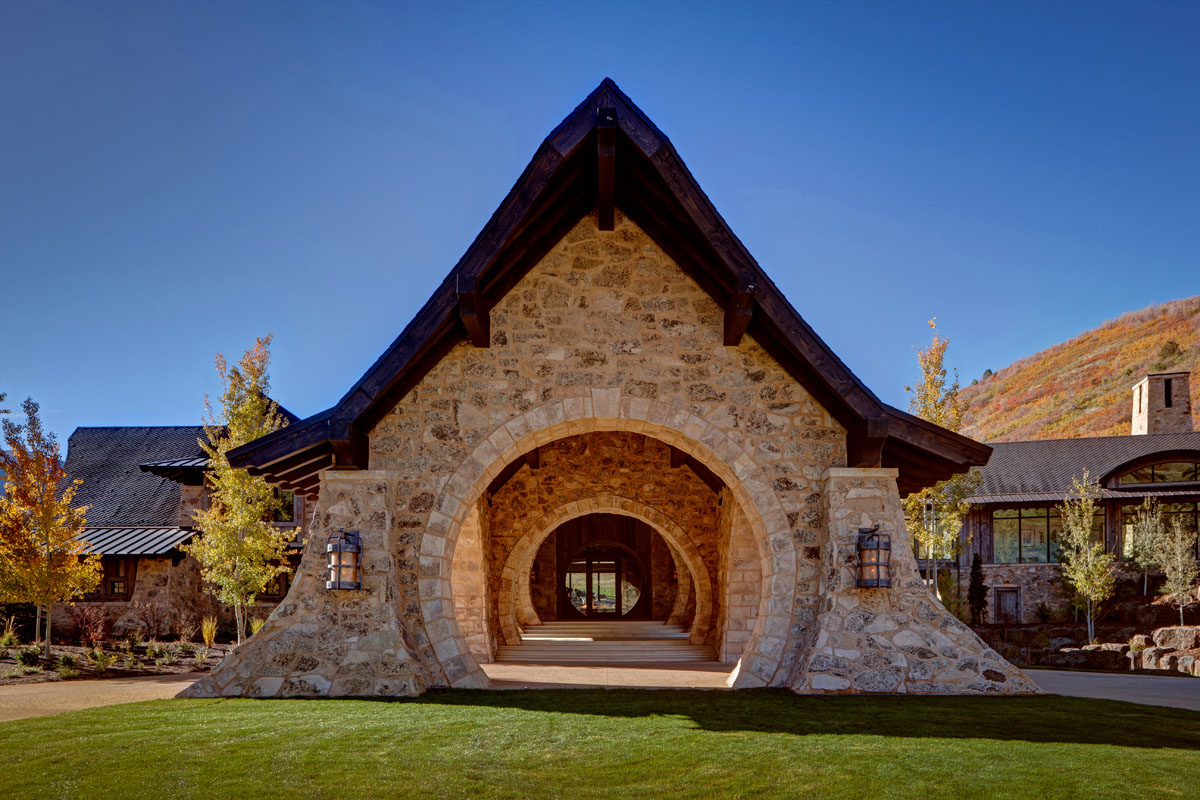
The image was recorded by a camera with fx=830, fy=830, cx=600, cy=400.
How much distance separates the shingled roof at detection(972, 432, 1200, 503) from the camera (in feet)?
96.1

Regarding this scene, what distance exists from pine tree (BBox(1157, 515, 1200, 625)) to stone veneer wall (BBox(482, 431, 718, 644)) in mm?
17613

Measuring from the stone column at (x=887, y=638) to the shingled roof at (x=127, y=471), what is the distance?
22328 mm

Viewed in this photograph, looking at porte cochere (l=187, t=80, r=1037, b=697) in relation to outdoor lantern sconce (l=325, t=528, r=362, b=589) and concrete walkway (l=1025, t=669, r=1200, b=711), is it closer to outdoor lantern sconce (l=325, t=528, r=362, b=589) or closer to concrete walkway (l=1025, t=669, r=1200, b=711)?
outdoor lantern sconce (l=325, t=528, r=362, b=589)

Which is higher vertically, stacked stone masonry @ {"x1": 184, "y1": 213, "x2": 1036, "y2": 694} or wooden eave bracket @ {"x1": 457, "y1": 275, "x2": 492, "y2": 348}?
wooden eave bracket @ {"x1": 457, "y1": 275, "x2": 492, "y2": 348}

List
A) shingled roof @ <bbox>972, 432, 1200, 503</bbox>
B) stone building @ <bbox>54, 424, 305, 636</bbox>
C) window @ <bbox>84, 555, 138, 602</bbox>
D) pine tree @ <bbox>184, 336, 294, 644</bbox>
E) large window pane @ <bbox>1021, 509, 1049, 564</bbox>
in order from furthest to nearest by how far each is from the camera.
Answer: large window pane @ <bbox>1021, 509, 1049, 564</bbox>
shingled roof @ <bbox>972, 432, 1200, 503</bbox>
window @ <bbox>84, 555, 138, 602</bbox>
stone building @ <bbox>54, 424, 305, 636</bbox>
pine tree @ <bbox>184, 336, 294, 644</bbox>

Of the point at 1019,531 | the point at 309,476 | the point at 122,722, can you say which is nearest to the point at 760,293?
the point at 309,476

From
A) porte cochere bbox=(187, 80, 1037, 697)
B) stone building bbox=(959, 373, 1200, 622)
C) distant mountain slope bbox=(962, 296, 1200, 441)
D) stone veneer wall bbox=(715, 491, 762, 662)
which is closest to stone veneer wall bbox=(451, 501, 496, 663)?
stone veneer wall bbox=(715, 491, 762, 662)

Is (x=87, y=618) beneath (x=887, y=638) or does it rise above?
beneath

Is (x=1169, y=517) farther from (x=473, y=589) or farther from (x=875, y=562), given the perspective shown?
(x=875, y=562)

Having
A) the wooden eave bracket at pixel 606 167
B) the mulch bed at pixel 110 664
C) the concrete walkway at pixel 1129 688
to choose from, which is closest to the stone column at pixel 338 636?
the wooden eave bracket at pixel 606 167

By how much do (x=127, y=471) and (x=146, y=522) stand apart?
3.27m

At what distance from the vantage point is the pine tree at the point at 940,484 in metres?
17.1

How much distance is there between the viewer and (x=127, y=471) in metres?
27.2

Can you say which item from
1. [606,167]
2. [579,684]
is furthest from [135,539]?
[606,167]
